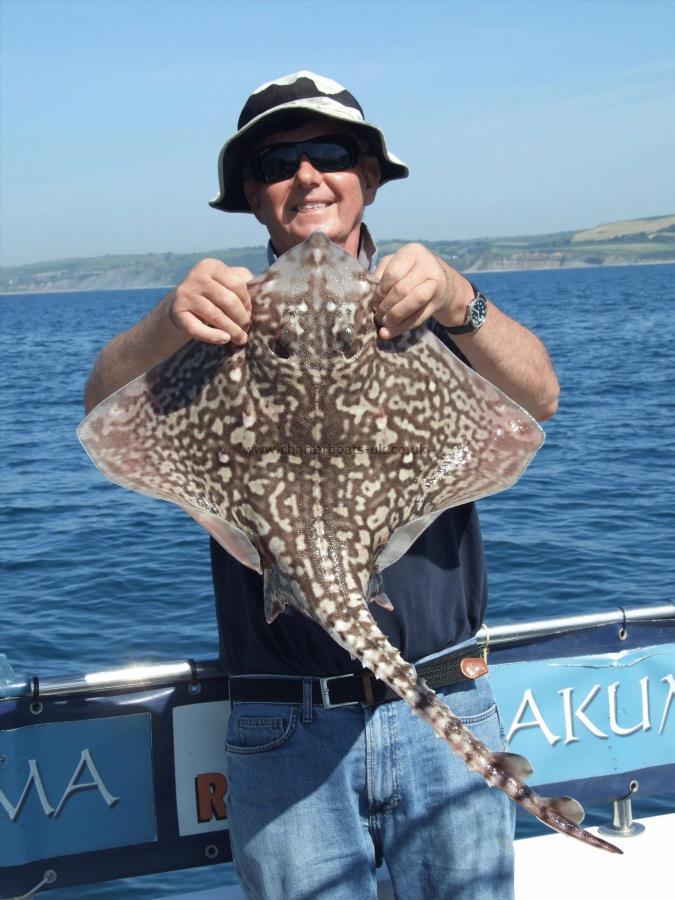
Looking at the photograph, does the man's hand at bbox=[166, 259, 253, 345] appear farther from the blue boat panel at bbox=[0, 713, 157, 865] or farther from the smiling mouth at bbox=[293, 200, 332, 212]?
the blue boat panel at bbox=[0, 713, 157, 865]

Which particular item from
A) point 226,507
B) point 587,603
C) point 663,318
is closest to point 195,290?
point 226,507

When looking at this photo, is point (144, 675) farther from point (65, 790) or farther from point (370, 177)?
point (370, 177)

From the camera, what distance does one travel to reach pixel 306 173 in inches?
124

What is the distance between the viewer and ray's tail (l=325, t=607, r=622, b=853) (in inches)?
98.5

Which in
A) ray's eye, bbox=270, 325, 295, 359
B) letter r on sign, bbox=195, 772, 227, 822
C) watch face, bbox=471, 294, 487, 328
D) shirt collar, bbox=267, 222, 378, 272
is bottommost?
letter r on sign, bbox=195, 772, 227, 822

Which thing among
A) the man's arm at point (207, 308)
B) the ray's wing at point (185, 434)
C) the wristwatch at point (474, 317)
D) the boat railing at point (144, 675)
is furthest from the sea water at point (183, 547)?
the wristwatch at point (474, 317)

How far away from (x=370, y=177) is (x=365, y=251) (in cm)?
26

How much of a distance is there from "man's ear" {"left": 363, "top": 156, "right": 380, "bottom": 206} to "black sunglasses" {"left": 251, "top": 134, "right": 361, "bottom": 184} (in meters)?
0.11

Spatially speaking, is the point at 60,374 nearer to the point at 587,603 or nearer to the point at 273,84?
the point at 587,603

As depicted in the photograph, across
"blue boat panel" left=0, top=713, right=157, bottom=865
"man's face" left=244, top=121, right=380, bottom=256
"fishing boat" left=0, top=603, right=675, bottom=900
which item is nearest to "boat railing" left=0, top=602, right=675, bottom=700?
"fishing boat" left=0, top=603, right=675, bottom=900

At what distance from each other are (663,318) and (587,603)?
4872cm

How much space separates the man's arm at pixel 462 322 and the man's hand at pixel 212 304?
Result: 0.40 metres

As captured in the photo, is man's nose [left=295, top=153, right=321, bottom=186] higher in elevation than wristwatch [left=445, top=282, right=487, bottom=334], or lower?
higher

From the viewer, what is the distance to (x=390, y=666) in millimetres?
2596
